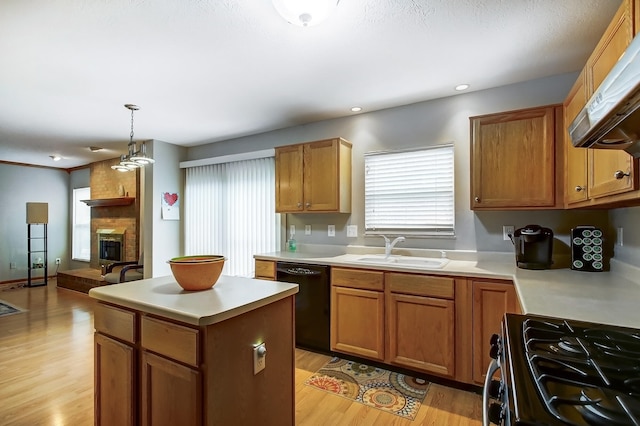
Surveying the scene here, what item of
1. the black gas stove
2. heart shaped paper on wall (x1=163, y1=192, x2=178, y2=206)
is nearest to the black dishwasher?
the black gas stove

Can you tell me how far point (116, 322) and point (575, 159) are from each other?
2749mm

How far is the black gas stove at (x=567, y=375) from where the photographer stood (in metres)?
0.61

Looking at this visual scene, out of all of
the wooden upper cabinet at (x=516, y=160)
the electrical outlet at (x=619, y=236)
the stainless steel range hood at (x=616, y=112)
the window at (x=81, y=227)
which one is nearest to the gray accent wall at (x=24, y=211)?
the window at (x=81, y=227)

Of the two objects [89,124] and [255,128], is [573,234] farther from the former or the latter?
[89,124]

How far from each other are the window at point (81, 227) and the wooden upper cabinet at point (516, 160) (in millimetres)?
7340

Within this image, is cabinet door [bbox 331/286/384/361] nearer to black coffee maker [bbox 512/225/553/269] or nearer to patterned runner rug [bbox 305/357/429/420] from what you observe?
patterned runner rug [bbox 305/357/429/420]

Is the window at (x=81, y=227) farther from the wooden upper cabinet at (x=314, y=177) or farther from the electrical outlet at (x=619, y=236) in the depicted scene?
the electrical outlet at (x=619, y=236)

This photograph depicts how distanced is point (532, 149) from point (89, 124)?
4.60 metres

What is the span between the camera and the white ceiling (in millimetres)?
1737

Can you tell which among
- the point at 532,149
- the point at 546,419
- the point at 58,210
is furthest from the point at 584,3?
the point at 58,210

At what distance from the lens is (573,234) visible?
2.21 metres

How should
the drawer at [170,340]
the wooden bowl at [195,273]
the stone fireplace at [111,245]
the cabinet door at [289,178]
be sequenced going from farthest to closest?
the stone fireplace at [111,245] < the cabinet door at [289,178] < the wooden bowl at [195,273] < the drawer at [170,340]

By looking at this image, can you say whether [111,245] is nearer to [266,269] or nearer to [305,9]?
[266,269]

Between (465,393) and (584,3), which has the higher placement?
(584,3)
